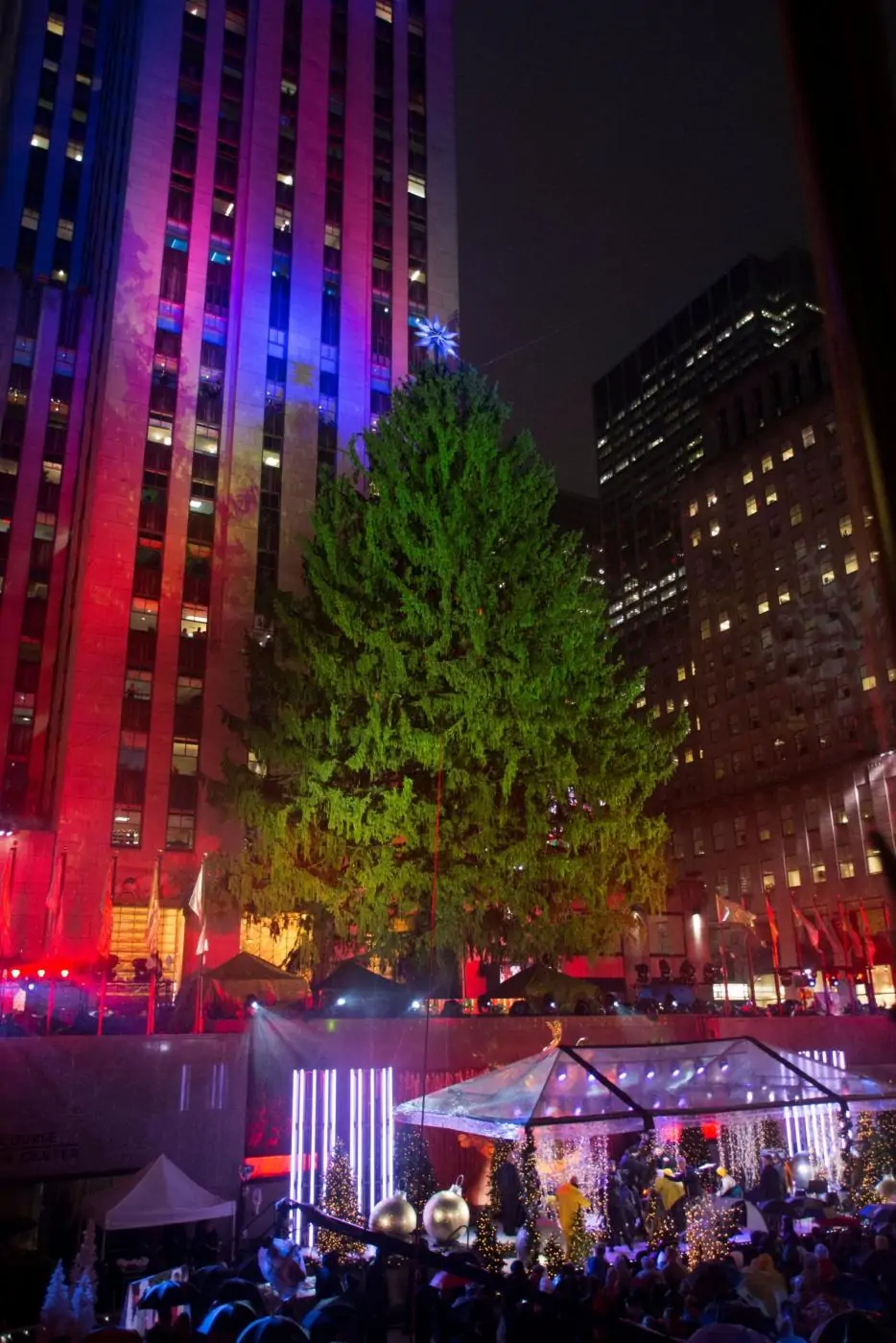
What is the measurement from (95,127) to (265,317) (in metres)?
27.8

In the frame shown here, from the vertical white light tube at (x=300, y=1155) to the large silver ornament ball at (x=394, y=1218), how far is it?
2.49 metres

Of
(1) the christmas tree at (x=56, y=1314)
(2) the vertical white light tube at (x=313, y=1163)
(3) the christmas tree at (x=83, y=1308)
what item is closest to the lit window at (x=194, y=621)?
(2) the vertical white light tube at (x=313, y=1163)

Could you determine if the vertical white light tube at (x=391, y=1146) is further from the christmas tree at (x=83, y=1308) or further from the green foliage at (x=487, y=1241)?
the christmas tree at (x=83, y=1308)

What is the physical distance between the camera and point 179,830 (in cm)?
3731

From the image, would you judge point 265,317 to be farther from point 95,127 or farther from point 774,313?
point 774,313

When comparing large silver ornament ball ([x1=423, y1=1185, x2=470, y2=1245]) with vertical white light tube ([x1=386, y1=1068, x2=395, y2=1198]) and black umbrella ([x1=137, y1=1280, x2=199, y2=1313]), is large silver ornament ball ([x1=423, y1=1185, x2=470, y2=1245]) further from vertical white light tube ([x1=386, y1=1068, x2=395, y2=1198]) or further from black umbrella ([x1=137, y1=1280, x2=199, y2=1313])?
black umbrella ([x1=137, y1=1280, x2=199, y2=1313])

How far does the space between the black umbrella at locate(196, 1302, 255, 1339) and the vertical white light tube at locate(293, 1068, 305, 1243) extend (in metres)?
6.33

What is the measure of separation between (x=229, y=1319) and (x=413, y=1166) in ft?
29.4

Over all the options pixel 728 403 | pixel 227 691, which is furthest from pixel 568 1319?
pixel 728 403

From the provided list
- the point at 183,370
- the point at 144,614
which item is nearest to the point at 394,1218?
the point at 144,614

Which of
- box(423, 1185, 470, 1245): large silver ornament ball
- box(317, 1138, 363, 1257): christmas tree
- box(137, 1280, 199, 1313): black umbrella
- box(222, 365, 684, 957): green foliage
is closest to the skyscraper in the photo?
box(222, 365, 684, 957): green foliage

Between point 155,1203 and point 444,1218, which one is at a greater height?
point 155,1203

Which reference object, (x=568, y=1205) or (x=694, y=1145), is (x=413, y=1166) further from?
(x=694, y=1145)

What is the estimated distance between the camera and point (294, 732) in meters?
23.6
